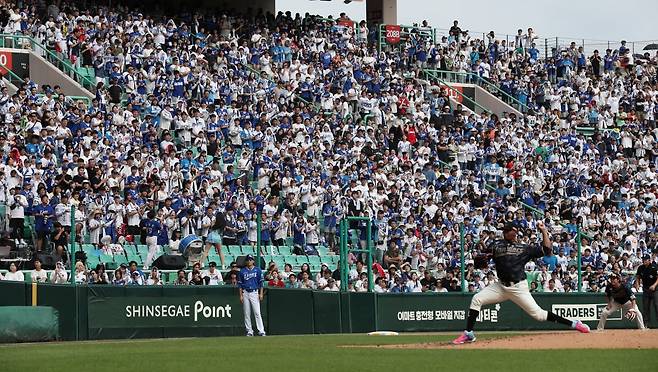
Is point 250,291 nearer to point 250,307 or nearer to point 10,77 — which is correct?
point 250,307

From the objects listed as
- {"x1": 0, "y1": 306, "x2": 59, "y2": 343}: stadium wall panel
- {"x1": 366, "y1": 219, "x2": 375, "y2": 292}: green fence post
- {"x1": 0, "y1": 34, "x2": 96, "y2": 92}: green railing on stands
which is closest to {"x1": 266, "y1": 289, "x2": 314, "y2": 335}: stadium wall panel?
{"x1": 366, "y1": 219, "x2": 375, "y2": 292}: green fence post

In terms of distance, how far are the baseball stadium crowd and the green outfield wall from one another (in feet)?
2.72

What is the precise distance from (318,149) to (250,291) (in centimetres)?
1116

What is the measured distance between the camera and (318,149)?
38.7 metres

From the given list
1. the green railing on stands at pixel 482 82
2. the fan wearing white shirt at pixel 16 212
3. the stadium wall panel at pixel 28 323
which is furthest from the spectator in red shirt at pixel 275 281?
the green railing on stands at pixel 482 82

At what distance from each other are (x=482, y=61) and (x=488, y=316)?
1965 centimetres

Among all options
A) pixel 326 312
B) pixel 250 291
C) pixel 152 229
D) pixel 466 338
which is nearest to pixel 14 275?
pixel 152 229

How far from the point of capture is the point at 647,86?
5094cm

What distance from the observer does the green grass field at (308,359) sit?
1661 centimetres

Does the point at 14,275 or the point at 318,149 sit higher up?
the point at 318,149

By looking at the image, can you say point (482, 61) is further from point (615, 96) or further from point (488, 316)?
point (488, 316)

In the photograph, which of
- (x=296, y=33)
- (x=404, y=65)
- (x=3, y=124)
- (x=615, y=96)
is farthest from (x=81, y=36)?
(x=615, y=96)

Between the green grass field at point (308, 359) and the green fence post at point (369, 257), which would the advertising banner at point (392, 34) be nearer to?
the green fence post at point (369, 257)

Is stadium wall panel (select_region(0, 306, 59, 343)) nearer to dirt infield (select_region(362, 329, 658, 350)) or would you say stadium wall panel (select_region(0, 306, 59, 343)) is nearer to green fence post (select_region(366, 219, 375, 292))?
green fence post (select_region(366, 219, 375, 292))
